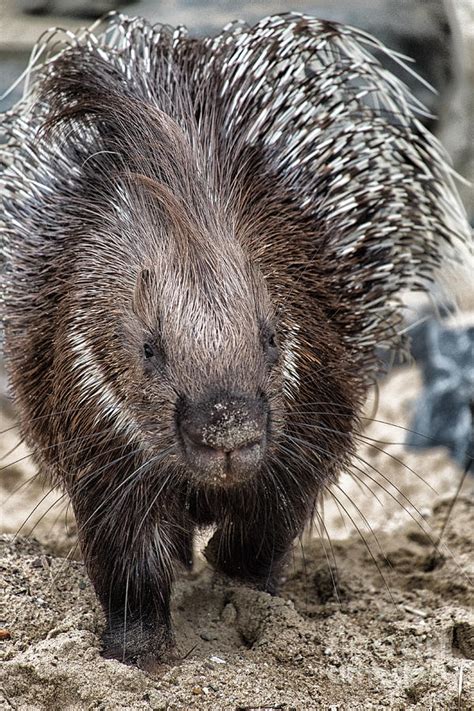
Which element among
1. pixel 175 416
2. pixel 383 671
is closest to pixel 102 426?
pixel 175 416

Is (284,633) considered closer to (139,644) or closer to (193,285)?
(139,644)

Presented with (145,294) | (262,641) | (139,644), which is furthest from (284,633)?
(145,294)

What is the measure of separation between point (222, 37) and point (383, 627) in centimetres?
216

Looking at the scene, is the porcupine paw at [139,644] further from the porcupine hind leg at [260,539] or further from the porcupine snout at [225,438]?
the porcupine snout at [225,438]

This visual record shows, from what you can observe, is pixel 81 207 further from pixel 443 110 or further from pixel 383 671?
pixel 443 110

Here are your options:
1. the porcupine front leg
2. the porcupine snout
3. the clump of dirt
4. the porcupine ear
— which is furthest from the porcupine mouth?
the clump of dirt

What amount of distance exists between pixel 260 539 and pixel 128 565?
577mm

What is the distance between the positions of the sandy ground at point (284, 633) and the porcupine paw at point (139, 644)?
0.05m

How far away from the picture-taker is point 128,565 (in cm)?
325

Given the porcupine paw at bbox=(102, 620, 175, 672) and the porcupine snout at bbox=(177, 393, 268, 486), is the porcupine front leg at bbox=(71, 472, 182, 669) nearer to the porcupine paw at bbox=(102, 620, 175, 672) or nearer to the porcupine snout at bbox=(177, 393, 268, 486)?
the porcupine paw at bbox=(102, 620, 175, 672)

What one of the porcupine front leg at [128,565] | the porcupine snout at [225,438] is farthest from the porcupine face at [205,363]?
the porcupine front leg at [128,565]

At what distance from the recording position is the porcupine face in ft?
8.72

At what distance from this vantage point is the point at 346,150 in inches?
146

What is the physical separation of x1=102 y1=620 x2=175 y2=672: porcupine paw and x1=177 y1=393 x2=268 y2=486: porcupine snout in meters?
0.78
